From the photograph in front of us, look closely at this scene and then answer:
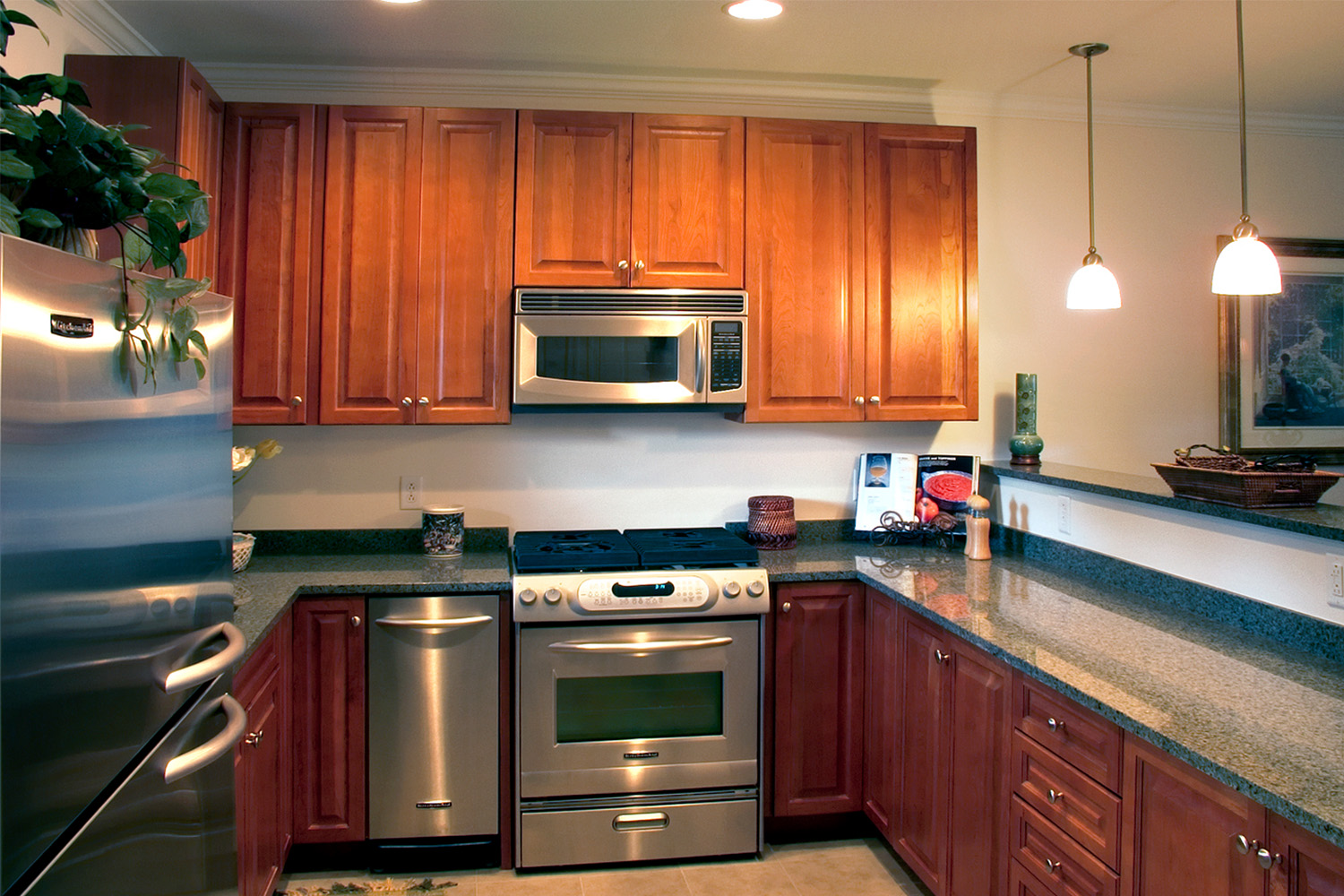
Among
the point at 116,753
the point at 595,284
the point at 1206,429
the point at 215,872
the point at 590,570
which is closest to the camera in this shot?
the point at 116,753

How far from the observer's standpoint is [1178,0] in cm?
262

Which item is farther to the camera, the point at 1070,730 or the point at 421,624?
the point at 421,624

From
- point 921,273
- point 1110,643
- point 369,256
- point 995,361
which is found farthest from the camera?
point 995,361

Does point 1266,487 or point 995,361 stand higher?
point 995,361

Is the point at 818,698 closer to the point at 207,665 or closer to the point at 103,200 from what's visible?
the point at 207,665

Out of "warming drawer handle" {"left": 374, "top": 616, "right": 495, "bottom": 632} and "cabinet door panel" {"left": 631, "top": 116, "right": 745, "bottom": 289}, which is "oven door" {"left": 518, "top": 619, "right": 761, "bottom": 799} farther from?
"cabinet door panel" {"left": 631, "top": 116, "right": 745, "bottom": 289}

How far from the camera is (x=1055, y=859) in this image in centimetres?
192

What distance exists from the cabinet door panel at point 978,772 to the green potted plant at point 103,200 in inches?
68.8

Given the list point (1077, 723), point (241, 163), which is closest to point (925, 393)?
point (1077, 723)

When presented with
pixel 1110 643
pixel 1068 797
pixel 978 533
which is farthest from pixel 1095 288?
pixel 1068 797

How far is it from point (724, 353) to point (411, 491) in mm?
1169

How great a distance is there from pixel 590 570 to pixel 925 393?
4.19ft

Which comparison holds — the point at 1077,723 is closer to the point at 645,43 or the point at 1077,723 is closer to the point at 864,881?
the point at 864,881

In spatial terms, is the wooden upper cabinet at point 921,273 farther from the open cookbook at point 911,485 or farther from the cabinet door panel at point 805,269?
the open cookbook at point 911,485
